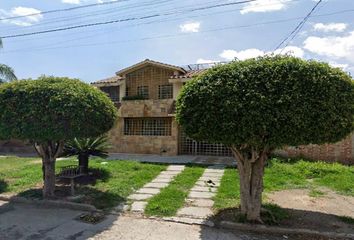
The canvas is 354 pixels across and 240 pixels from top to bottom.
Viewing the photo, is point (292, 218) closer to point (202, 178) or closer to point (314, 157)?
point (202, 178)

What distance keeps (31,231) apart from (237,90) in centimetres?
472

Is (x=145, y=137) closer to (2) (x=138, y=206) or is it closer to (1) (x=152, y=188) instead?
(1) (x=152, y=188)

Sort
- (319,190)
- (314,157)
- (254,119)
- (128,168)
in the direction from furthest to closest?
(314,157) < (128,168) < (319,190) < (254,119)

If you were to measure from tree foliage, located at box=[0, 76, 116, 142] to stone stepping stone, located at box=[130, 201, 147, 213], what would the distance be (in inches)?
80.3

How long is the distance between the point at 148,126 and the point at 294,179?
9.65 meters

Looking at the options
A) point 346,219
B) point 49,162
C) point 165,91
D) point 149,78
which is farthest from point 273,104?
point 149,78

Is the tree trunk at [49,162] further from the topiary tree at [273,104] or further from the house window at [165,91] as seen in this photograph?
the house window at [165,91]

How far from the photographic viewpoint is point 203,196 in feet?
29.1

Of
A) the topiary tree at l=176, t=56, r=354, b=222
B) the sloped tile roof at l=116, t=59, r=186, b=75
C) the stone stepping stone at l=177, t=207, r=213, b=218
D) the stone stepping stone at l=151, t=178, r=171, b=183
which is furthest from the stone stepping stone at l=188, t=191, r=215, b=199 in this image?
the sloped tile roof at l=116, t=59, r=186, b=75

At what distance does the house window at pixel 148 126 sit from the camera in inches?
722

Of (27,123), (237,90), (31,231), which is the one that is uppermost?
(237,90)

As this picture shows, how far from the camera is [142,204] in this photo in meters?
8.12

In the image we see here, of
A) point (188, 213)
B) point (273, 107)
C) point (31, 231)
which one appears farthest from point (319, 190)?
point (31, 231)

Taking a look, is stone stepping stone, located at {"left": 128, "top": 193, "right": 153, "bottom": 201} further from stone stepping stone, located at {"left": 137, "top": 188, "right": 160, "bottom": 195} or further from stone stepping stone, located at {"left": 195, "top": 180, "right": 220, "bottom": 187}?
stone stepping stone, located at {"left": 195, "top": 180, "right": 220, "bottom": 187}
